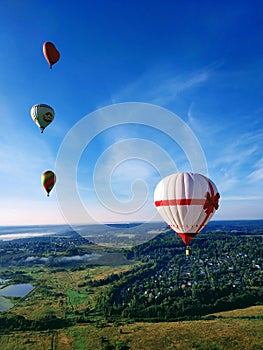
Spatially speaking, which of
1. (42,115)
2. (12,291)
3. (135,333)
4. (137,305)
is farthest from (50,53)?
(12,291)

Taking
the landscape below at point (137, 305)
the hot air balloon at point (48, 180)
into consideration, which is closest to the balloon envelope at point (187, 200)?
the hot air balloon at point (48, 180)

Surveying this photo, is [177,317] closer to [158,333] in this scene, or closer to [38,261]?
[158,333]

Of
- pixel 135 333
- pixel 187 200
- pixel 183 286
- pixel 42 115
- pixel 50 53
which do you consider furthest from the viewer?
pixel 183 286

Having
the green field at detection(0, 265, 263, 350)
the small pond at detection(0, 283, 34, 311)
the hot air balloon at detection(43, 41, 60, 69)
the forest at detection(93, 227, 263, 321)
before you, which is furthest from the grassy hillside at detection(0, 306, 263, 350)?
the hot air balloon at detection(43, 41, 60, 69)

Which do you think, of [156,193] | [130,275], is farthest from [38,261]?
[156,193]

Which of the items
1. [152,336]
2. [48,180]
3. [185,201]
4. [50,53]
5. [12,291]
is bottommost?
Result: [152,336]

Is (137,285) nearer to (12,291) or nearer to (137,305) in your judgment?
(137,305)

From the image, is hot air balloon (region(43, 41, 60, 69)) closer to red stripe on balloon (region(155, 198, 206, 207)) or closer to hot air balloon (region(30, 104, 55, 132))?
hot air balloon (region(30, 104, 55, 132))
